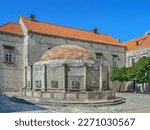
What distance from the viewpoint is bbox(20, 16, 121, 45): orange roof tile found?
86.8 feet

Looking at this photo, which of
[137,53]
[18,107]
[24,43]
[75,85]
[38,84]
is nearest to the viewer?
[18,107]

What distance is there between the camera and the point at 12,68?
80.8 feet

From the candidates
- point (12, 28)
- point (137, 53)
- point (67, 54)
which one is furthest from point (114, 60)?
point (67, 54)

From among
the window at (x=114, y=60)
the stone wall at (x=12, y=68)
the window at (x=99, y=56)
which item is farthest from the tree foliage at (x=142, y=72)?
the stone wall at (x=12, y=68)

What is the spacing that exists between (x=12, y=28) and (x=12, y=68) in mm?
4929

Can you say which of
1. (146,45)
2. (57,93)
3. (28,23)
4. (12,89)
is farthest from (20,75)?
(146,45)

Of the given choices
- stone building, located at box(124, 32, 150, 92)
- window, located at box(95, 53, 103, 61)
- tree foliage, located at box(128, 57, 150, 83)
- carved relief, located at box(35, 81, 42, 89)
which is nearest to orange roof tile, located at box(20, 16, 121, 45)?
window, located at box(95, 53, 103, 61)

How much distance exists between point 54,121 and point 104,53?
24.7 meters

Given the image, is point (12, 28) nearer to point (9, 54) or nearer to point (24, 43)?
point (24, 43)

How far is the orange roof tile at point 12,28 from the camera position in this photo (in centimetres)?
2491

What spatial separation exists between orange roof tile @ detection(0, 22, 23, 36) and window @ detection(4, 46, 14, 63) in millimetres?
1967

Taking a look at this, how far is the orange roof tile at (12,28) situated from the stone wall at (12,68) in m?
0.61

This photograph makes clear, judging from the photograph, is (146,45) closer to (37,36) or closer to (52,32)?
(52,32)

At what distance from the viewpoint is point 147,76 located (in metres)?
23.3
